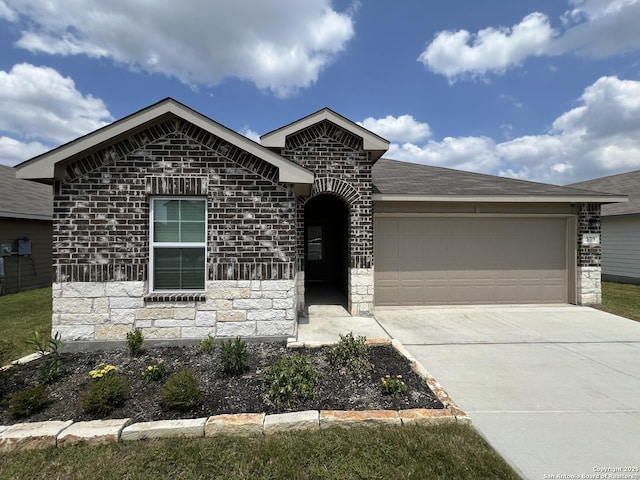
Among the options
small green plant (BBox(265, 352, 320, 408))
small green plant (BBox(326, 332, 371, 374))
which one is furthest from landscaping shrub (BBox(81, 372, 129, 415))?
small green plant (BBox(326, 332, 371, 374))

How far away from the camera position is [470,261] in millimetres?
8719

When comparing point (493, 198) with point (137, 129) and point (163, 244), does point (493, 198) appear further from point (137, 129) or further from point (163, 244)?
point (137, 129)

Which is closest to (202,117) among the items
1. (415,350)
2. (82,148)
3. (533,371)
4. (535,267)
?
(82,148)

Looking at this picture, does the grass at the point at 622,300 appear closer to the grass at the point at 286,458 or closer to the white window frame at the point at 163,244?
the grass at the point at 286,458

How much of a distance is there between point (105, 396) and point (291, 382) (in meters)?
1.95

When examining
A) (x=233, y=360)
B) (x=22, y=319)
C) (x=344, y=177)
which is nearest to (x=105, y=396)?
(x=233, y=360)

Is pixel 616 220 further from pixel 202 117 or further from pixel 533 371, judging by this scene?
pixel 202 117

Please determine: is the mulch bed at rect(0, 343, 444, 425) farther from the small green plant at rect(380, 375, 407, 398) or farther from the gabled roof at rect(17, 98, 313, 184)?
the gabled roof at rect(17, 98, 313, 184)

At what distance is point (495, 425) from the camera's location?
10.8 ft

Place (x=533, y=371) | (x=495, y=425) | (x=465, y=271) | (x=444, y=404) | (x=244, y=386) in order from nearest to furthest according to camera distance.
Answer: (x=495, y=425) < (x=444, y=404) < (x=244, y=386) < (x=533, y=371) < (x=465, y=271)

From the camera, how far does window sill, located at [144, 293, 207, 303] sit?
5160 millimetres

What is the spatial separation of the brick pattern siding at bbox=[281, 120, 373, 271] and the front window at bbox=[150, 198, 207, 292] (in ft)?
8.95

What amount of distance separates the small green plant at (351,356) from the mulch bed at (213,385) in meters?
0.10

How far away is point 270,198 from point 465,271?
6013 millimetres
